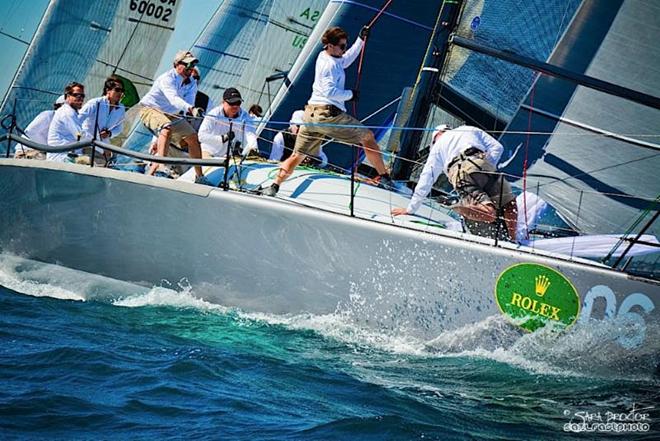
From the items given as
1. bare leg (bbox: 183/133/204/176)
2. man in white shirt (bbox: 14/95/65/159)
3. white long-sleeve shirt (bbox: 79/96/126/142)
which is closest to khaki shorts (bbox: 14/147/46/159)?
man in white shirt (bbox: 14/95/65/159)

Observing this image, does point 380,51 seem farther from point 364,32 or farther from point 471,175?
point 471,175

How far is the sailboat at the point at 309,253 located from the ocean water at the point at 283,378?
0.12 m

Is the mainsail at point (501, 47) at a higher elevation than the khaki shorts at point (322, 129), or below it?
higher

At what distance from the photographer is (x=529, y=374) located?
208 inches

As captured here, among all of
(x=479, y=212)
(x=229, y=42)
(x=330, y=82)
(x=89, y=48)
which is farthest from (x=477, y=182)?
(x=229, y=42)

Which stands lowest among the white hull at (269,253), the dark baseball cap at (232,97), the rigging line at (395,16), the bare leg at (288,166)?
the white hull at (269,253)

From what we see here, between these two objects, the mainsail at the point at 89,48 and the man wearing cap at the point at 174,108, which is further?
the mainsail at the point at 89,48

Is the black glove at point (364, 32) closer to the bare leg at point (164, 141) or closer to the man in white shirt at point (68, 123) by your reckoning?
the bare leg at point (164, 141)

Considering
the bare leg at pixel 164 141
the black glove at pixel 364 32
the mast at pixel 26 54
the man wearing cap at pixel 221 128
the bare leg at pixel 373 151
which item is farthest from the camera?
the mast at pixel 26 54

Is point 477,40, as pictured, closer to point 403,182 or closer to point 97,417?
point 403,182

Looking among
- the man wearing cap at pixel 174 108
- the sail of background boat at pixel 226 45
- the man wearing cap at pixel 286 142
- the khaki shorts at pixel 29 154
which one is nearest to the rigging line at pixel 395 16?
the man wearing cap at pixel 286 142

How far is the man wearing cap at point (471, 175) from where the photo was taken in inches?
236

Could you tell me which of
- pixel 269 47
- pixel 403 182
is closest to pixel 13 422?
pixel 403 182

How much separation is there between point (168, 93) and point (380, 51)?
6.01 feet
